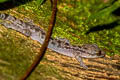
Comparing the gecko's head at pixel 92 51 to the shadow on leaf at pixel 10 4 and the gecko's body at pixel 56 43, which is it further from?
the shadow on leaf at pixel 10 4

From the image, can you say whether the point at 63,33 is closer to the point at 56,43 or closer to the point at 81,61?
the point at 56,43

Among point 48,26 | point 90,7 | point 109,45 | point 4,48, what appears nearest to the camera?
point 4,48

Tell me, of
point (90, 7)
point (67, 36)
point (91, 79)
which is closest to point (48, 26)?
point (67, 36)

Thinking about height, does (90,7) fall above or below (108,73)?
above

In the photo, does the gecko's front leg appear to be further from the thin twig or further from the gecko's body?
the thin twig

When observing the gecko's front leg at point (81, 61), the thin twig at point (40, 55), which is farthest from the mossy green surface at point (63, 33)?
the gecko's front leg at point (81, 61)

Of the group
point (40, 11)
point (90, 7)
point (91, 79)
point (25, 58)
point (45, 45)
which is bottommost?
point (91, 79)

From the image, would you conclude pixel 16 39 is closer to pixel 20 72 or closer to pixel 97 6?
pixel 20 72

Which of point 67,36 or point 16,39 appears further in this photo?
point 67,36
